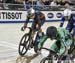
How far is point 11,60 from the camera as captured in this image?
7.76m

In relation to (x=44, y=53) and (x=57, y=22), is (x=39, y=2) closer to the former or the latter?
(x=57, y=22)

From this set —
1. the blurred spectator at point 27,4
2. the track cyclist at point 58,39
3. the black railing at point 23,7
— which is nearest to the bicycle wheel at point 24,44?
the track cyclist at point 58,39

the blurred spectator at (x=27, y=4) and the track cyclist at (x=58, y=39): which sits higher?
the track cyclist at (x=58, y=39)

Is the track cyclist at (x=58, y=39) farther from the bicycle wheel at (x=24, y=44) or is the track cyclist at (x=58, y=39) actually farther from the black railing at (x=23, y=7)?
the black railing at (x=23, y=7)

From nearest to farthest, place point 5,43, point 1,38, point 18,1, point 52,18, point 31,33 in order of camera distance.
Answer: point 31,33 < point 5,43 < point 1,38 < point 18,1 < point 52,18

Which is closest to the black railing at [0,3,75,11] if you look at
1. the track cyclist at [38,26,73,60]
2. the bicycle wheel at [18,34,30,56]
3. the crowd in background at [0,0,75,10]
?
the crowd in background at [0,0,75,10]

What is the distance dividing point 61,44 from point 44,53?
2582mm

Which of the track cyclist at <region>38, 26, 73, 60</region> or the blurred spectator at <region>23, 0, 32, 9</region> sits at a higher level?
the track cyclist at <region>38, 26, 73, 60</region>

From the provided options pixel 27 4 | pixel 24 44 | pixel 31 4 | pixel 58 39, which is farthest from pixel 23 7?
pixel 58 39

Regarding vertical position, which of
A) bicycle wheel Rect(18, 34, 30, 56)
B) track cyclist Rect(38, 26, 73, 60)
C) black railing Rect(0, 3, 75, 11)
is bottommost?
black railing Rect(0, 3, 75, 11)

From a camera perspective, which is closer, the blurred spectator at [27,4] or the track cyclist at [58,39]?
the track cyclist at [58,39]

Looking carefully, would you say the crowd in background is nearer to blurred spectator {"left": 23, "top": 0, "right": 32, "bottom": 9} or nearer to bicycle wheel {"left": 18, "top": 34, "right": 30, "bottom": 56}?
blurred spectator {"left": 23, "top": 0, "right": 32, "bottom": 9}

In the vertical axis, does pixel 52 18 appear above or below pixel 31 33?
below

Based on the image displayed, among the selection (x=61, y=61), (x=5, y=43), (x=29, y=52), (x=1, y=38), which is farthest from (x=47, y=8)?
(x=61, y=61)
